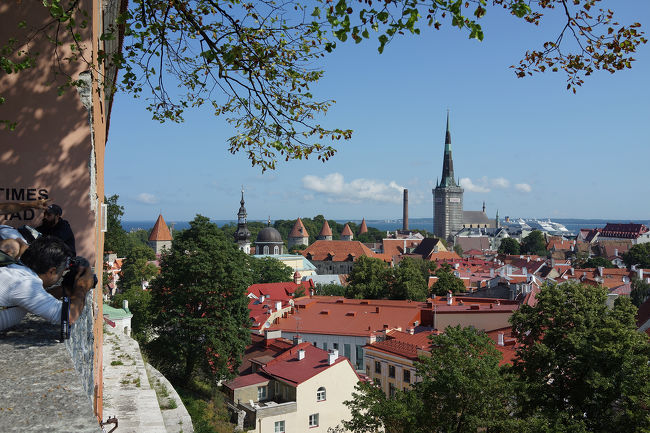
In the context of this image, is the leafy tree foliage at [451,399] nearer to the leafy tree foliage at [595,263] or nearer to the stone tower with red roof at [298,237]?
the leafy tree foliage at [595,263]

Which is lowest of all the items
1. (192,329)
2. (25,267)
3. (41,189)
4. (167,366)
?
(167,366)

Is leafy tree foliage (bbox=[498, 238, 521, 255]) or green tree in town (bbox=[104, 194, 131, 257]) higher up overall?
green tree in town (bbox=[104, 194, 131, 257])

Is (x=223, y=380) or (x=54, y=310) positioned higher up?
(x=54, y=310)

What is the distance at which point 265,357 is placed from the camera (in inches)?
1120

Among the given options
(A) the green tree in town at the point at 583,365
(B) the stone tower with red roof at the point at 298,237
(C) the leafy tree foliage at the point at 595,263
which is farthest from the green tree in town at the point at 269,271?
(B) the stone tower with red roof at the point at 298,237

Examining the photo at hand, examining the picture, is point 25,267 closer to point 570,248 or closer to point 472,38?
point 472,38

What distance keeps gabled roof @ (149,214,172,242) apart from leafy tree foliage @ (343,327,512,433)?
2890 inches

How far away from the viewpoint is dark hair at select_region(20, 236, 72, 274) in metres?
3.52

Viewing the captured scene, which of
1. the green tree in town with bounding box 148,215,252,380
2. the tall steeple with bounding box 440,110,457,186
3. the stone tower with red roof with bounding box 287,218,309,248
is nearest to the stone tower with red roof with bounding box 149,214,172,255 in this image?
the stone tower with red roof with bounding box 287,218,309,248

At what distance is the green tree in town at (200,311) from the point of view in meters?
20.4

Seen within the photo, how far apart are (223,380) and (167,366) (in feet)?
9.03

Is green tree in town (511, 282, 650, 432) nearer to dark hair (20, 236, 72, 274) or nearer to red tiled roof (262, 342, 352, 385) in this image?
red tiled roof (262, 342, 352, 385)

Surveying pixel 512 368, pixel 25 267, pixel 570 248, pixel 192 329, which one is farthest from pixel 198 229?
pixel 570 248

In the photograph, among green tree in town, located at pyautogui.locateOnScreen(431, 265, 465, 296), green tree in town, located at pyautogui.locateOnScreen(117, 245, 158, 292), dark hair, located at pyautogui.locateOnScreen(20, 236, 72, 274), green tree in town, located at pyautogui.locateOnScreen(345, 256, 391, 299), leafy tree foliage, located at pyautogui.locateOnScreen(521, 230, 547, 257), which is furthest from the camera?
leafy tree foliage, located at pyautogui.locateOnScreen(521, 230, 547, 257)
